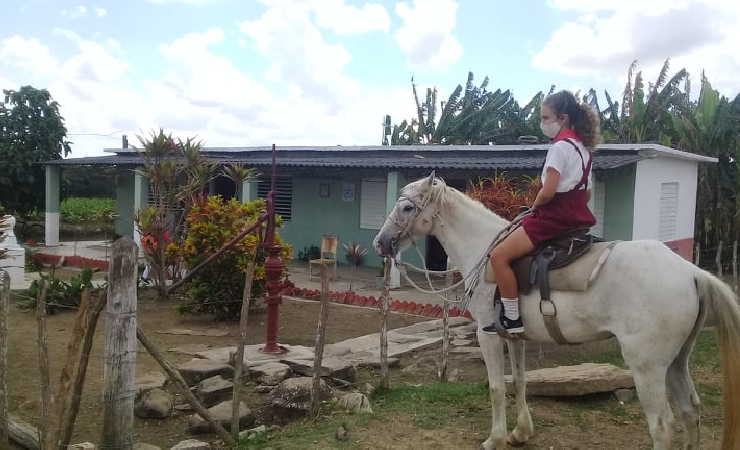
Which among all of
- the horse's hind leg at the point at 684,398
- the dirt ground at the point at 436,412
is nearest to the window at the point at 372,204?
the dirt ground at the point at 436,412

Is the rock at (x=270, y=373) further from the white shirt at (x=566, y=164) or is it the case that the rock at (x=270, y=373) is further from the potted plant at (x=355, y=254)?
the potted plant at (x=355, y=254)

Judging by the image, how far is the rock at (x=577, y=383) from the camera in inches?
206

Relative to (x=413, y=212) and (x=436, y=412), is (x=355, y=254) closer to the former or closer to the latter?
(x=436, y=412)

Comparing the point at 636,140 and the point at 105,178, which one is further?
the point at 105,178

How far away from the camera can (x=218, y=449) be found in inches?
171

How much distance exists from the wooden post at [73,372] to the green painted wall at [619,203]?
9.80 m

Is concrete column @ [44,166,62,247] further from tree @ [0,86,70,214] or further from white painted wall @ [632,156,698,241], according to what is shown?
white painted wall @ [632,156,698,241]

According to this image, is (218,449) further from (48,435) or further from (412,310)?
(412,310)

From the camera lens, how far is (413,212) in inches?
175

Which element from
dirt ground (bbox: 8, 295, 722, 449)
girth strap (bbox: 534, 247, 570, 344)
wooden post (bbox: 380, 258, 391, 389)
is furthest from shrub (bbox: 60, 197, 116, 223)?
girth strap (bbox: 534, 247, 570, 344)

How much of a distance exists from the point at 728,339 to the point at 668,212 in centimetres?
1034

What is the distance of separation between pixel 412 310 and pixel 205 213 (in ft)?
11.4

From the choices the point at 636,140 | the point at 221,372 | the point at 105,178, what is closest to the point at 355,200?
the point at 636,140

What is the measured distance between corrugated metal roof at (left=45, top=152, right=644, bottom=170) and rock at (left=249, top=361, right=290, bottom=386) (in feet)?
21.6
